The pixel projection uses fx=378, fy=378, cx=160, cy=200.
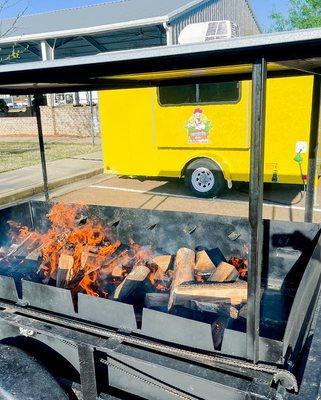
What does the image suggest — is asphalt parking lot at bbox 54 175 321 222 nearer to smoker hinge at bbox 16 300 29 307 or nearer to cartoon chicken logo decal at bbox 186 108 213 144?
cartoon chicken logo decal at bbox 186 108 213 144

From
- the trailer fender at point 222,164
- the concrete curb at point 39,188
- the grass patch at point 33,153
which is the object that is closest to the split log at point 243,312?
the trailer fender at point 222,164

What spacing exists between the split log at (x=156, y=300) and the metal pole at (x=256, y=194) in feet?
3.05

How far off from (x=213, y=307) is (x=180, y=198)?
5733 mm

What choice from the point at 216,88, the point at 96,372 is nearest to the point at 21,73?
the point at 96,372

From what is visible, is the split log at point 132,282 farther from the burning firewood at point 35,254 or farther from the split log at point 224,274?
the burning firewood at point 35,254

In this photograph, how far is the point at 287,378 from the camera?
1842mm

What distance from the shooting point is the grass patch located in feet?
42.4

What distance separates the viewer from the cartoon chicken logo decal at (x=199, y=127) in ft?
26.6

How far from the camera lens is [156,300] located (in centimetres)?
283

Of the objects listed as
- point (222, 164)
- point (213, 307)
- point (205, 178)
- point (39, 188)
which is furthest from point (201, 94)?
point (213, 307)

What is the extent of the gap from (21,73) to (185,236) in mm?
2273

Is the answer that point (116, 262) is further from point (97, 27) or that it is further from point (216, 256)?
point (97, 27)

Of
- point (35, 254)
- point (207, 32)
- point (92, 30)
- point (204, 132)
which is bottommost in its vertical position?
point (35, 254)

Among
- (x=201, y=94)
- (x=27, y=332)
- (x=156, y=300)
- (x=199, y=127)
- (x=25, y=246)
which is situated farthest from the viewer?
(x=199, y=127)
